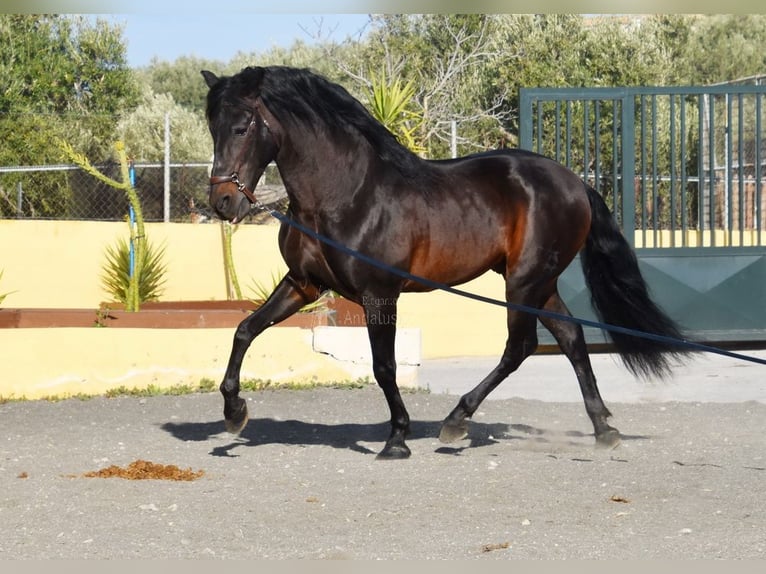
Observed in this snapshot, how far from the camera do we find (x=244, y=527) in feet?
16.3

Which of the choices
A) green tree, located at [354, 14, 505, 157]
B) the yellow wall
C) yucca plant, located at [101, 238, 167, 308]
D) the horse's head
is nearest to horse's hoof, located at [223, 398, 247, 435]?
the horse's head

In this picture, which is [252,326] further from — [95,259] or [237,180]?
[95,259]

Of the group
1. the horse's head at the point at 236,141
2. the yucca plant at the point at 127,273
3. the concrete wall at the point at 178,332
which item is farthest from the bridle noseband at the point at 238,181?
the yucca plant at the point at 127,273

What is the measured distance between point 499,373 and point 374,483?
1480mm

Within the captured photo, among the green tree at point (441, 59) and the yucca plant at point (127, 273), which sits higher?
the green tree at point (441, 59)

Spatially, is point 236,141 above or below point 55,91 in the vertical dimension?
below

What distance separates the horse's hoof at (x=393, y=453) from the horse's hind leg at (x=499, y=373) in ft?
1.37

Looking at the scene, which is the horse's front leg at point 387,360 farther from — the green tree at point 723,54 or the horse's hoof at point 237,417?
the green tree at point 723,54

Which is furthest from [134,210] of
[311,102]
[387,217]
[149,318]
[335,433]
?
[387,217]

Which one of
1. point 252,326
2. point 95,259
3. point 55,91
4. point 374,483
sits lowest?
point 374,483

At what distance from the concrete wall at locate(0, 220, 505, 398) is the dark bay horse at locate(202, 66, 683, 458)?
2.29m

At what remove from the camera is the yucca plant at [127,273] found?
11602mm

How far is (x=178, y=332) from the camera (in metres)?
9.16

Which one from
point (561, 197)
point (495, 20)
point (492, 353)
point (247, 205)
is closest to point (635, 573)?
point (247, 205)
